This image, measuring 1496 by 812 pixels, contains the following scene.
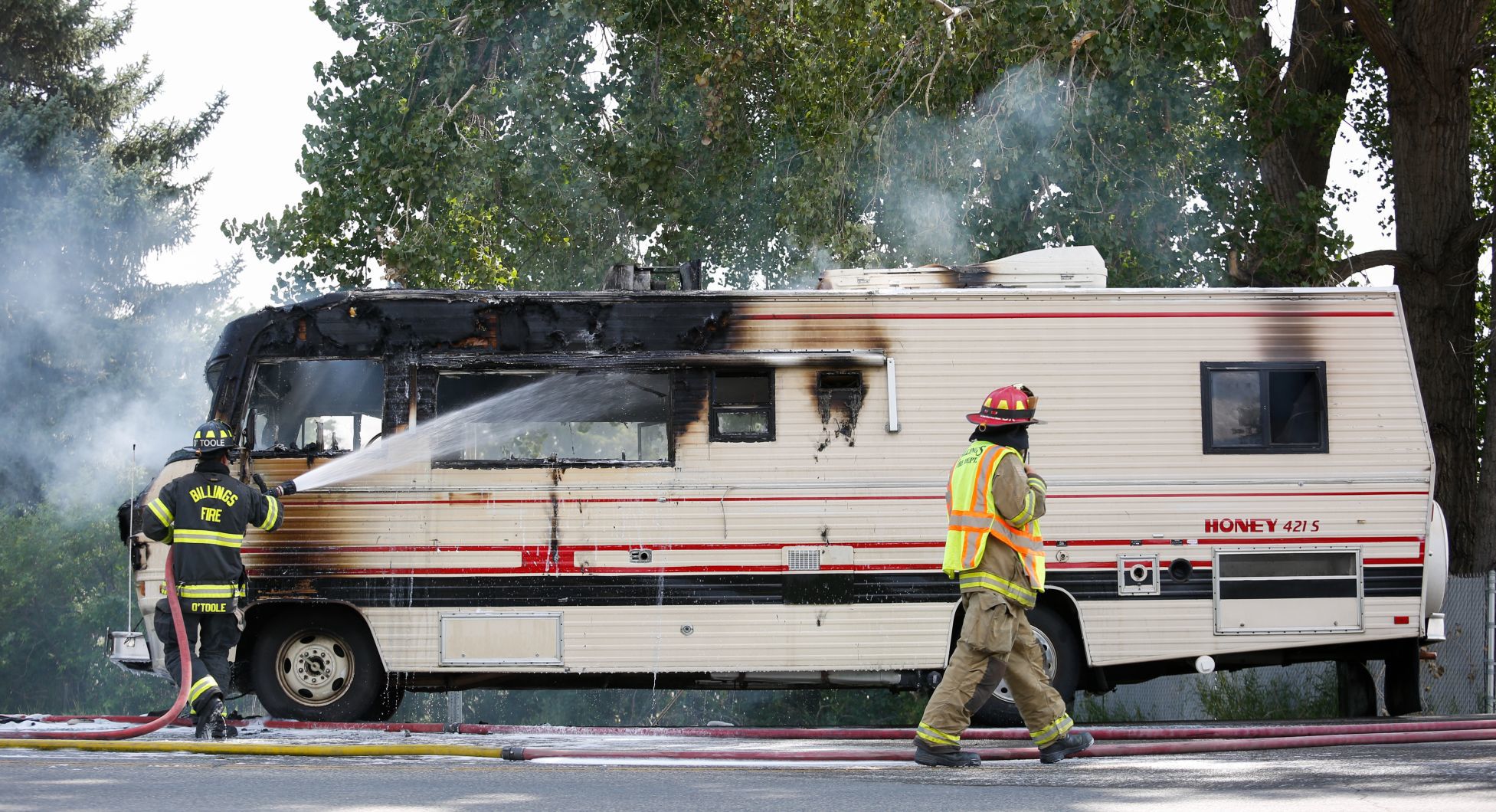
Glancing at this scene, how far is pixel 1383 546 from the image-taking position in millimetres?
10852

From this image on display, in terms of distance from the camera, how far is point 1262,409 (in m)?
10.9

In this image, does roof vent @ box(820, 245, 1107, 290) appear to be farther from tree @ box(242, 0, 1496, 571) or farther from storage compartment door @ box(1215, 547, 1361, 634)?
tree @ box(242, 0, 1496, 571)

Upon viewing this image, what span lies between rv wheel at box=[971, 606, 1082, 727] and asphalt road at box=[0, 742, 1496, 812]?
1.74m

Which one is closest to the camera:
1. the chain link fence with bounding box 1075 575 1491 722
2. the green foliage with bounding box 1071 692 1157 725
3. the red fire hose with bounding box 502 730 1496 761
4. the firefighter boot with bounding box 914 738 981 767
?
the firefighter boot with bounding box 914 738 981 767

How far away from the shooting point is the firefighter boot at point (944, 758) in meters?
8.45

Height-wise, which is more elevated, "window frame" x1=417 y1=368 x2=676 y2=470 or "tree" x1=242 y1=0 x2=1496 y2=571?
"tree" x1=242 y1=0 x2=1496 y2=571

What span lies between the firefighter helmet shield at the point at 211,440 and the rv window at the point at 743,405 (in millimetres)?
3095

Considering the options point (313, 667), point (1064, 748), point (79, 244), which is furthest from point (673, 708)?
point (1064, 748)

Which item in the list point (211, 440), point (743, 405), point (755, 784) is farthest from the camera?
point (743, 405)

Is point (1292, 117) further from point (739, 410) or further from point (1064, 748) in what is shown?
point (1064, 748)

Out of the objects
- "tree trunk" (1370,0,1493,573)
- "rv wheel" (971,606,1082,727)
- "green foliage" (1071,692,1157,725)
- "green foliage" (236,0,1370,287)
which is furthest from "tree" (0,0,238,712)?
"rv wheel" (971,606,1082,727)

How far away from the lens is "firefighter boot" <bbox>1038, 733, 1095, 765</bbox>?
8.62 metres

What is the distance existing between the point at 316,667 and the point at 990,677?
15.8 ft

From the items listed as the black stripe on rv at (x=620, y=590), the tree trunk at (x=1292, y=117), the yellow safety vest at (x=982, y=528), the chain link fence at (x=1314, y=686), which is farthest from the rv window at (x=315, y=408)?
the tree trunk at (x=1292, y=117)
